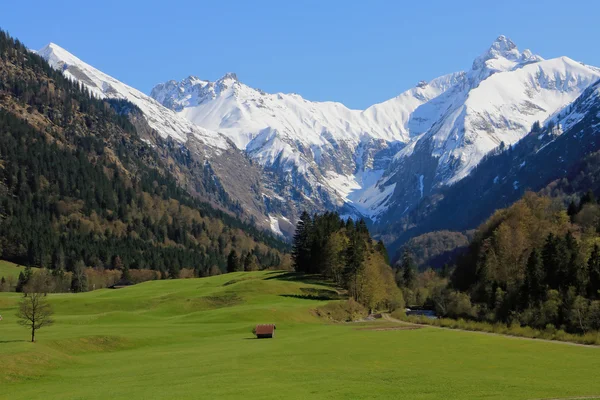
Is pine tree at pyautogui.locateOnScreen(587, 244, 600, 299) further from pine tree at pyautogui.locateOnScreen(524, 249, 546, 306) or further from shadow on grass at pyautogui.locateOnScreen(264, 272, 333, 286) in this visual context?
shadow on grass at pyautogui.locateOnScreen(264, 272, 333, 286)

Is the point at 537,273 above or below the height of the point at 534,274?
above

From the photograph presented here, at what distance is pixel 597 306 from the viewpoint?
107062 mm

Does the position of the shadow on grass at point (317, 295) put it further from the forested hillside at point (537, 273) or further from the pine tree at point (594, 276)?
the pine tree at point (594, 276)

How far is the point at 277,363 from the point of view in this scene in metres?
63.3

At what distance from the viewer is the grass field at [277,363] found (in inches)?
1887

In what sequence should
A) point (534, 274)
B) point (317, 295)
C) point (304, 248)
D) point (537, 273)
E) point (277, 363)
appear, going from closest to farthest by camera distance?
1. point (277, 363)
2. point (537, 273)
3. point (534, 274)
4. point (317, 295)
5. point (304, 248)

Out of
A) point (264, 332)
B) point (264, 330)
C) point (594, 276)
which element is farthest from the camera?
point (594, 276)

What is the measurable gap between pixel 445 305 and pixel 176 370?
116822mm

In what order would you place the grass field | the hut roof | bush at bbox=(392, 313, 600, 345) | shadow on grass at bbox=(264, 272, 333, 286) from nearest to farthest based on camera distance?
1. the grass field
2. bush at bbox=(392, 313, 600, 345)
3. the hut roof
4. shadow on grass at bbox=(264, 272, 333, 286)

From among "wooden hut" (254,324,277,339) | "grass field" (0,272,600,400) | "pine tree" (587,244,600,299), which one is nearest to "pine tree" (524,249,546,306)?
"pine tree" (587,244,600,299)

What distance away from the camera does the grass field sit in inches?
1887

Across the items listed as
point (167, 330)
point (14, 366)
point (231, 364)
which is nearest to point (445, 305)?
point (167, 330)

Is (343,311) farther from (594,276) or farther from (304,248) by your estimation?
(304,248)

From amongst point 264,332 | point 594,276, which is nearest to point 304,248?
point 594,276
